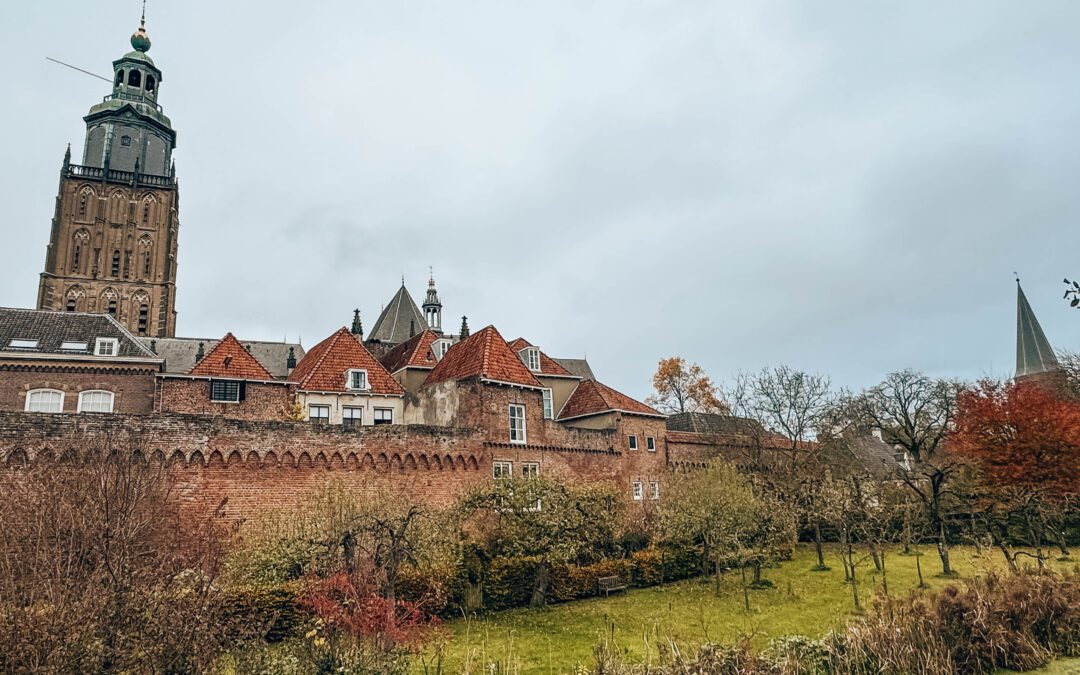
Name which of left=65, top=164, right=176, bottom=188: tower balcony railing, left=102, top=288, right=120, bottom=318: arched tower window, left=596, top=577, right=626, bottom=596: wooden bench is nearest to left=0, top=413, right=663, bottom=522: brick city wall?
left=596, top=577, right=626, bottom=596: wooden bench

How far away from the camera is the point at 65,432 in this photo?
2144 centimetres

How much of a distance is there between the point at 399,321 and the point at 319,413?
21.5 m

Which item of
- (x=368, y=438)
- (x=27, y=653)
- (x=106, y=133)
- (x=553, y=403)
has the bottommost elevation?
(x=27, y=653)

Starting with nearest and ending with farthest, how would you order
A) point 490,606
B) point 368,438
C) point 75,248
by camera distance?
point 490,606 < point 368,438 < point 75,248

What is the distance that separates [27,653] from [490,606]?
618 inches

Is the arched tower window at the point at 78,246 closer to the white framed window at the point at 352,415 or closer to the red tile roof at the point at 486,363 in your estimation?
the white framed window at the point at 352,415

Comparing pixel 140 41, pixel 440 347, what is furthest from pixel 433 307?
pixel 140 41

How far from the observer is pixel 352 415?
31.9 m

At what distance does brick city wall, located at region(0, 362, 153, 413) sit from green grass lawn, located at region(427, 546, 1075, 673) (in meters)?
22.0

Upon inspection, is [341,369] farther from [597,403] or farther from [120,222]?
[120,222]

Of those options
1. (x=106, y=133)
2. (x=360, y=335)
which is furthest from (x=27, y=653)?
(x=106, y=133)

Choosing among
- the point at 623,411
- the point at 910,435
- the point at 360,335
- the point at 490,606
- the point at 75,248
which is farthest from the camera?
the point at 75,248

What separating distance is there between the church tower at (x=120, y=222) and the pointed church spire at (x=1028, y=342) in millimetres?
78043

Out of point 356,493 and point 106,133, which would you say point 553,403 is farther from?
point 106,133
